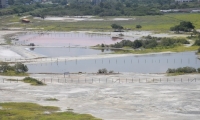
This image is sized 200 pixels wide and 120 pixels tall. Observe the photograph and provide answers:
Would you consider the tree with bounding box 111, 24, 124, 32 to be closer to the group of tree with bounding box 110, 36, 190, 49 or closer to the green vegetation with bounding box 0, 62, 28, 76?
the group of tree with bounding box 110, 36, 190, 49

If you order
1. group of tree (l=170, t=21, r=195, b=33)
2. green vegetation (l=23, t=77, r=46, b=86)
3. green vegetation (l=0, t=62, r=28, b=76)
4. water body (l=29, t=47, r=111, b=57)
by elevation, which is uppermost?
group of tree (l=170, t=21, r=195, b=33)

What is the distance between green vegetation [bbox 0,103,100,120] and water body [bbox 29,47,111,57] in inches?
1278

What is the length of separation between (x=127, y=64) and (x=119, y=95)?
19112 mm

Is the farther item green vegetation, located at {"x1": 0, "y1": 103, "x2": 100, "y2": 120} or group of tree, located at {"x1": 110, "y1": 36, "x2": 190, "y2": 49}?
group of tree, located at {"x1": 110, "y1": 36, "x2": 190, "y2": 49}

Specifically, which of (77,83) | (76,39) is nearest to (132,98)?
(77,83)

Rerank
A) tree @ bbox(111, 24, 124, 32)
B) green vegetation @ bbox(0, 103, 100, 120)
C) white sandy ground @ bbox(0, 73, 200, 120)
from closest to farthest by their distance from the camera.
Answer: green vegetation @ bbox(0, 103, 100, 120) → white sandy ground @ bbox(0, 73, 200, 120) → tree @ bbox(111, 24, 124, 32)

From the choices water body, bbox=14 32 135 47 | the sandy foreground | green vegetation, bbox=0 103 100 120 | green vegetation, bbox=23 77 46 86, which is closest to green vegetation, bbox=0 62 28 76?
the sandy foreground

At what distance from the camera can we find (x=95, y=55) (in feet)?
225

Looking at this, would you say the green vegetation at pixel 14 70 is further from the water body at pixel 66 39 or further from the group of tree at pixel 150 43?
the water body at pixel 66 39

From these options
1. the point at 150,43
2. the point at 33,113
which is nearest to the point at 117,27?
the point at 150,43

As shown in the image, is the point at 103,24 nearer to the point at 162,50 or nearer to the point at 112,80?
the point at 162,50

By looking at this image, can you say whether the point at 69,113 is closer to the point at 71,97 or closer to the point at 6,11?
the point at 71,97

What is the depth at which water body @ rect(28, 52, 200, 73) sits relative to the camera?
57312 millimetres

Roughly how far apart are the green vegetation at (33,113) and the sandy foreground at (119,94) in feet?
4.12
